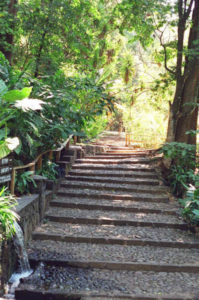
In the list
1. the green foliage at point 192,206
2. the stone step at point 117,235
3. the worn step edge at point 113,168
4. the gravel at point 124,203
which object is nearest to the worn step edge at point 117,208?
the gravel at point 124,203

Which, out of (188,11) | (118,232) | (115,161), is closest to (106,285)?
(118,232)

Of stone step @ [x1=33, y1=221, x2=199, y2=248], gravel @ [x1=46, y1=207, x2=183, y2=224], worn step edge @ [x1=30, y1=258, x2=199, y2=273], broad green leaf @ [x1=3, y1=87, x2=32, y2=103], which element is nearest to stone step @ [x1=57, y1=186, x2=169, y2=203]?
gravel @ [x1=46, y1=207, x2=183, y2=224]

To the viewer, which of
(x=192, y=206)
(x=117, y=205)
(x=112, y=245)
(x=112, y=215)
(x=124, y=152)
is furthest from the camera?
(x=124, y=152)

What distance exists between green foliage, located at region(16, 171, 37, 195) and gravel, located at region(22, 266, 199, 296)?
156 centimetres

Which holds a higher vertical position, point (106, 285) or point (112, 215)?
point (112, 215)

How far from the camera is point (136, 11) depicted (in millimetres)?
7379

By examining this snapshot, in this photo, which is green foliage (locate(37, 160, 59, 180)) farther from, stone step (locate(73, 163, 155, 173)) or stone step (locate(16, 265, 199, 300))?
stone step (locate(16, 265, 199, 300))

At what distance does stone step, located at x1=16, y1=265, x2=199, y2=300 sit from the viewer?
341 centimetres

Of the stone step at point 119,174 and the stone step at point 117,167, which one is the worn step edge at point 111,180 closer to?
the stone step at point 119,174

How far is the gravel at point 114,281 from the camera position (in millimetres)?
3576

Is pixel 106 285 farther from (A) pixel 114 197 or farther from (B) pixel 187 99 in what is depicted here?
(B) pixel 187 99

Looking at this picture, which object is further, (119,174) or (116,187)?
(119,174)

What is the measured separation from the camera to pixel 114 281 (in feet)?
12.4

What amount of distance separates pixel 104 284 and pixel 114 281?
0.53 feet
